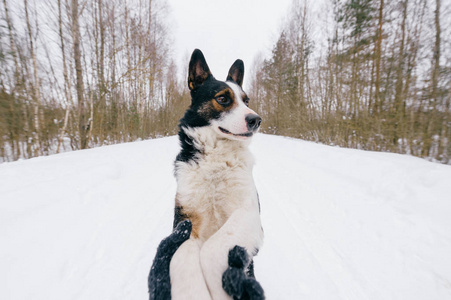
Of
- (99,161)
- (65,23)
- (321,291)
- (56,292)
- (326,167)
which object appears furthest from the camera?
(65,23)

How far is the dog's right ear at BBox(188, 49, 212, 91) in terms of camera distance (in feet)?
6.40

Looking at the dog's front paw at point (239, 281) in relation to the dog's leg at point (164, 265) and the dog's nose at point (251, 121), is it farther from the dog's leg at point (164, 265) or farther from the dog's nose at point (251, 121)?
the dog's nose at point (251, 121)

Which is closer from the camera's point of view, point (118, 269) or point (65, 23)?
point (118, 269)

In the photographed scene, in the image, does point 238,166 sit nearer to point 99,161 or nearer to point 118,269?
point 118,269

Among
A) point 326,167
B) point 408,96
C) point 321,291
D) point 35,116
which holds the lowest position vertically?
point 321,291

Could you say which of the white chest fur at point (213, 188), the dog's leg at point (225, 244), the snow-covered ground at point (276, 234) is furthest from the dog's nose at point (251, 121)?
the snow-covered ground at point (276, 234)

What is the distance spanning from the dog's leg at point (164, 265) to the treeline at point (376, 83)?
576 cm

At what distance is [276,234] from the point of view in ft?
7.79

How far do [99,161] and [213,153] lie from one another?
416 cm

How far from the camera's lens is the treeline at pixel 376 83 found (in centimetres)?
430

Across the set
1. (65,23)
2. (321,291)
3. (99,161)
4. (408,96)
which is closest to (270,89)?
(408,96)

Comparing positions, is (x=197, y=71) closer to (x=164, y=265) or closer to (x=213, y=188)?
(x=213, y=188)

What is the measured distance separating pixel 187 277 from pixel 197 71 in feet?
6.41

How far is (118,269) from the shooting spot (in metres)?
1.77
